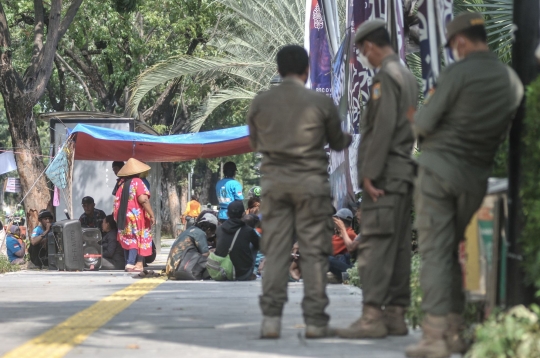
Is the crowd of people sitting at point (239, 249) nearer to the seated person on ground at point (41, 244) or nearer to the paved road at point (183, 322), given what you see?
the paved road at point (183, 322)

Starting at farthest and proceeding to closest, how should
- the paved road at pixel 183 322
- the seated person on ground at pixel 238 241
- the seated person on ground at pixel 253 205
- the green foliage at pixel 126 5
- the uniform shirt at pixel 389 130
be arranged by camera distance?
the green foliage at pixel 126 5 → the seated person on ground at pixel 253 205 → the seated person on ground at pixel 238 241 → the uniform shirt at pixel 389 130 → the paved road at pixel 183 322

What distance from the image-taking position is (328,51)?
1605cm

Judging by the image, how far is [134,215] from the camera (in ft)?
51.4

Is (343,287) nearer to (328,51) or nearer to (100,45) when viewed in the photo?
(328,51)

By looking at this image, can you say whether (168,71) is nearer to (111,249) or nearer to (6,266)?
(111,249)

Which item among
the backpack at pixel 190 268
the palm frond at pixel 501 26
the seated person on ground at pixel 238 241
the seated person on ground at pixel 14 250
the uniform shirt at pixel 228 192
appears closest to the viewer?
the palm frond at pixel 501 26

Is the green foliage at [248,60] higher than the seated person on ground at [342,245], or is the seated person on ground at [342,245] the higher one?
the green foliage at [248,60]

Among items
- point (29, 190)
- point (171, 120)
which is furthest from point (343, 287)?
point (171, 120)

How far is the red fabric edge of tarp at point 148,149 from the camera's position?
18.4 meters

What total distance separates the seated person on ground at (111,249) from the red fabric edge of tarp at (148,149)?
160cm

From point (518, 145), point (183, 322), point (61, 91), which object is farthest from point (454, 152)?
point (61, 91)

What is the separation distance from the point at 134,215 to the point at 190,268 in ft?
7.58

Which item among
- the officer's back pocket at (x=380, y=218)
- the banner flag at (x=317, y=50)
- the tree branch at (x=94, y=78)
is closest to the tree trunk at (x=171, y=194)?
the tree branch at (x=94, y=78)

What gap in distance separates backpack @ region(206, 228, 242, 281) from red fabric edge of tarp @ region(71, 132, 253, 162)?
5.08 meters
